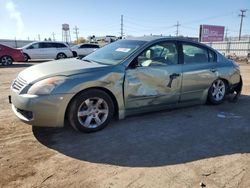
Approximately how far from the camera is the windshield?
15.9 ft

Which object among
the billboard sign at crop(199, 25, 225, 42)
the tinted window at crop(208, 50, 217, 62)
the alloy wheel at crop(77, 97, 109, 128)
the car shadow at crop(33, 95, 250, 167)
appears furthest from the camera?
the billboard sign at crop(199, 25, 225, 42)

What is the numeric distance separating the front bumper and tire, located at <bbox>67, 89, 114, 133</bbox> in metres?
0.16

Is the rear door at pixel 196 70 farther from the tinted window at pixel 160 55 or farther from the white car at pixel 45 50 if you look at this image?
the white car at pixel 45 50

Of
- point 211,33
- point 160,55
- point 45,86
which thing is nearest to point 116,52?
point 160,55

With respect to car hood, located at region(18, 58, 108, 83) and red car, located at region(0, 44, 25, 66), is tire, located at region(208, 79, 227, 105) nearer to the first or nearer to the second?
car hood, located at region(18, 58, 108, 83)

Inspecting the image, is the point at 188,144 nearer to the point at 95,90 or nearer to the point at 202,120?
the point at 202,120

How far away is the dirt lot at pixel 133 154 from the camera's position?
3109 mm

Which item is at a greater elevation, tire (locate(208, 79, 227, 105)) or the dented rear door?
the dented rear door

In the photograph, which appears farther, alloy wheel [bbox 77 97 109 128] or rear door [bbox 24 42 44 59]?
rear door [bbox 24 42 44 59]

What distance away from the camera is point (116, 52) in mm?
5152

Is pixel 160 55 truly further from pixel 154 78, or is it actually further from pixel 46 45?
pixel 46 45

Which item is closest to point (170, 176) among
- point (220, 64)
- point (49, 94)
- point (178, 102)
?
point (49, 94)

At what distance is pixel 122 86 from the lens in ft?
15.1

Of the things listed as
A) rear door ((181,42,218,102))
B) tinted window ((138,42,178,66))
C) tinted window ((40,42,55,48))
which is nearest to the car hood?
tinted window ((138,42,178,66))
